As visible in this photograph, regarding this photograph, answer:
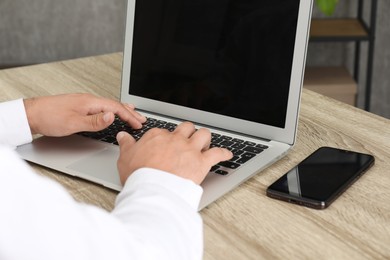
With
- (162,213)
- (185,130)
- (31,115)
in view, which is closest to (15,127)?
(31,115)

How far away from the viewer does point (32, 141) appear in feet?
3.68

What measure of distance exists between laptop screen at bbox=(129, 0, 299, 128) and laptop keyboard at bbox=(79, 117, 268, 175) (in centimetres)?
5

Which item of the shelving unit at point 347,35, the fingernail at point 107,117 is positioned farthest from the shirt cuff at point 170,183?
the shelving unit at point 347,35

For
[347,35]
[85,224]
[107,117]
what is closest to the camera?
[85,224]

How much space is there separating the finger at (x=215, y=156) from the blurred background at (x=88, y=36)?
2.24m

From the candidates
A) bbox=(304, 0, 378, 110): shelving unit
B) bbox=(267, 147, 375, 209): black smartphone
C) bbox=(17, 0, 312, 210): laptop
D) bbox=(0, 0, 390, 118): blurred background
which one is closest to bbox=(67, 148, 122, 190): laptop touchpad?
bbox=(17, 0, 312, 210): laptop

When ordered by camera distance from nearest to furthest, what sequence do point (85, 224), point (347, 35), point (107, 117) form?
point (85, 224)
point (107, 117)
point (347, 35)

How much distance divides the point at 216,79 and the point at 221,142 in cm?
12

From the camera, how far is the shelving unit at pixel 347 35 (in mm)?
2795

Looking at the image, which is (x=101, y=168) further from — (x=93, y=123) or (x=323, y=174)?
(x=323, y=174)

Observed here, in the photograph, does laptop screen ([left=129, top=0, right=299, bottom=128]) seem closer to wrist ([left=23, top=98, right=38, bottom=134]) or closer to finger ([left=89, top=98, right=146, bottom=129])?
finger ([left=89, top=98, right=146, bottom=129])

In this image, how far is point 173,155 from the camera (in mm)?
877

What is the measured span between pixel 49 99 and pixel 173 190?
0.41 m

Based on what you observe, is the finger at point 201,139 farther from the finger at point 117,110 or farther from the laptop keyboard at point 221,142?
the finger at point 117,110
